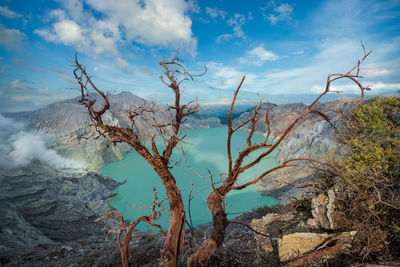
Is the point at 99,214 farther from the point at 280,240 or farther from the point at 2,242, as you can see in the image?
the point at 280,240

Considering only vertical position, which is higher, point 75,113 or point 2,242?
point 75,113

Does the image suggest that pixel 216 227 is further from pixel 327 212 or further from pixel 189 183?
pixel 189 183

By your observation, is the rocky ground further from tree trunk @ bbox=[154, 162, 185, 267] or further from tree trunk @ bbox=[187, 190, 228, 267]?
tree trunk @ bbox=[187, 190, 228, 267]

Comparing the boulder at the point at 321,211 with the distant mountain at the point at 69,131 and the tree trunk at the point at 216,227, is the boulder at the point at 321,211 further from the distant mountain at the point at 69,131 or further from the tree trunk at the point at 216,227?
the distant mountain at the point at 69,131

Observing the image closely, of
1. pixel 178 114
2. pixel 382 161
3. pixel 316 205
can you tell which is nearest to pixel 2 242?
pixel 178 114

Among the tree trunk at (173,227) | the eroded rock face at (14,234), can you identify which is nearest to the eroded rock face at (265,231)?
the tree trunk at (173,227)

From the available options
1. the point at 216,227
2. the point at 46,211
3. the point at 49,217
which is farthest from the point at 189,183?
the point at 216,227
